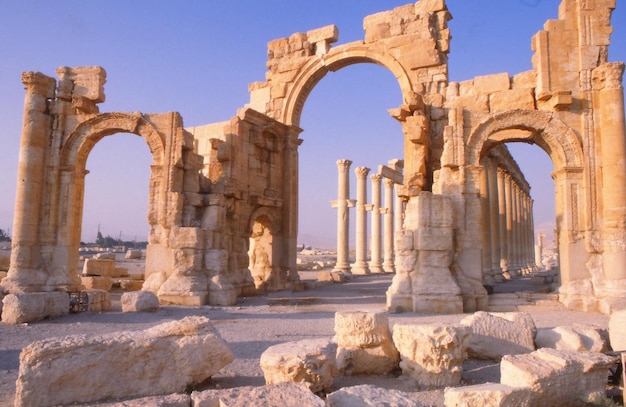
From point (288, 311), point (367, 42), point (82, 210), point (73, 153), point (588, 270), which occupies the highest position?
point (367, 42)

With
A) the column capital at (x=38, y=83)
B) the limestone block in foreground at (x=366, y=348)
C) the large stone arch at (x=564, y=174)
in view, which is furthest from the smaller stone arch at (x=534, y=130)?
the column capital at (x=38, y=83)

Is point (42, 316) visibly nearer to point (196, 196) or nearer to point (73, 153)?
point (196, 196)

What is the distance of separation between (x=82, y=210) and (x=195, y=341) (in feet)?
36.2

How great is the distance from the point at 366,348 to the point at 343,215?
20.5m

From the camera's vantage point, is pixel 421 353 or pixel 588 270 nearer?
pixel 421 353

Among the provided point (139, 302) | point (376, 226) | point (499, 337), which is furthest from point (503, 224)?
point (139, 302)

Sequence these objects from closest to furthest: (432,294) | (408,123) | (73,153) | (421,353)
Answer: (421,353)
(432,294)
(408,123)
(73,153)

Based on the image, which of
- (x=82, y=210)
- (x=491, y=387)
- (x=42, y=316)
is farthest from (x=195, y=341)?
(x=82, y=210)

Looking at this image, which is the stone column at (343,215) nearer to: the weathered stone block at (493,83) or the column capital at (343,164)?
the column capital at (343,164)

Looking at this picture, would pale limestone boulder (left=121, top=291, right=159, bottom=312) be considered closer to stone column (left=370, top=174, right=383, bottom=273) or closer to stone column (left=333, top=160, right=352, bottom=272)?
stone column (left=333, top=160, right=352, bottom=272)

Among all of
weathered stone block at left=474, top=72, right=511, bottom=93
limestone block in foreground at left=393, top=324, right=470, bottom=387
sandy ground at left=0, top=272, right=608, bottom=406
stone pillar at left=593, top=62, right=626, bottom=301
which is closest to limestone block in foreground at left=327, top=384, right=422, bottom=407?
sandy ground at left=0, top=272, right=608, bottom=406

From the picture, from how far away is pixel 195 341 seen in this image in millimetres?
4629

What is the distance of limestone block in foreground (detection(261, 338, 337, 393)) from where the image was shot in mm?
4316

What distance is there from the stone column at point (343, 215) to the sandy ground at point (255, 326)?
1161cm
